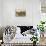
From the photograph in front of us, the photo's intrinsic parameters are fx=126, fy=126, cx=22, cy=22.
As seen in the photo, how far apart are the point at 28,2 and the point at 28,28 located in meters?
0.94

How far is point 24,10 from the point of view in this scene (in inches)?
180

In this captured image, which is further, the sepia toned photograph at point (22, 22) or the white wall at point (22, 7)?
the white wall at point (22, 7)

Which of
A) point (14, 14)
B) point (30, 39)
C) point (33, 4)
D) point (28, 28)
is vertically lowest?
point (30, 39)

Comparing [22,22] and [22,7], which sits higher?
[22,7]

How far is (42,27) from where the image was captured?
4477 millimetres

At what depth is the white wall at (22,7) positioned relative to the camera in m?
4.53

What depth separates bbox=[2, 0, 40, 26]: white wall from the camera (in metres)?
4.53

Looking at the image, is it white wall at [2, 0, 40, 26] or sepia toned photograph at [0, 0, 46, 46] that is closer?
sepia toned photograph at [0, 0, 46, 46]

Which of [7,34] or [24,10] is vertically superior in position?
[24,10]

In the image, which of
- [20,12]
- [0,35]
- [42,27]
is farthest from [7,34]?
[42,27]

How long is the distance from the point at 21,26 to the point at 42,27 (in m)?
0.75

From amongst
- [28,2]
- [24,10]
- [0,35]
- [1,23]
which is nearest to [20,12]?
[24,10]

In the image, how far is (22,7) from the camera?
4.57 m

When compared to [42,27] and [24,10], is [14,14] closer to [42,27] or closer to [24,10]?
[24,10]
